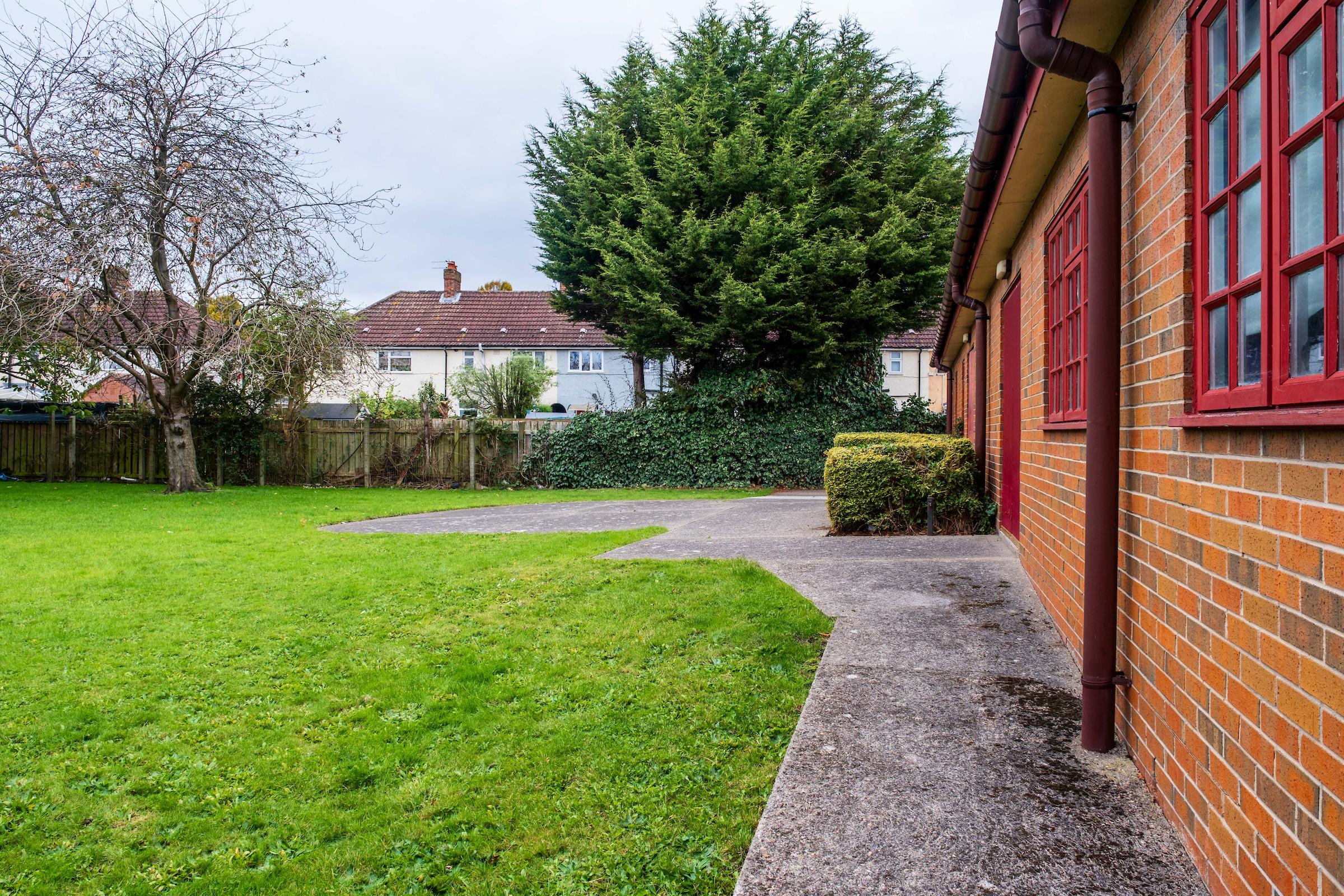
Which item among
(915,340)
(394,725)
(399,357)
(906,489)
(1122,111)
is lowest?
(394,725)

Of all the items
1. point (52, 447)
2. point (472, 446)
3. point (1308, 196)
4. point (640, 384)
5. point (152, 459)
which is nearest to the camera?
point (1308, 196)

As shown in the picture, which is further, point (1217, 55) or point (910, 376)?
point (910, 376)

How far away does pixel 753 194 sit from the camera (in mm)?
16797

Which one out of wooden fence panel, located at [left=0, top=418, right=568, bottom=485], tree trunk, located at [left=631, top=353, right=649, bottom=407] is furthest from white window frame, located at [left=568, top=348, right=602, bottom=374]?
wooden fence panel, located at [left=0, top=418, right=568, bottom=485]

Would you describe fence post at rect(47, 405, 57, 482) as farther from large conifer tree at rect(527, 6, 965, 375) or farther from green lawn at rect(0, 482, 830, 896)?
green lawn at rect(0, 482, 830, 896)

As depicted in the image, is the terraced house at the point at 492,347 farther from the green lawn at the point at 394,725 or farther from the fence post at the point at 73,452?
the green lawn at the point at 394,725


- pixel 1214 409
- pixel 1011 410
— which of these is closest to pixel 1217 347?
pixel 1214 409

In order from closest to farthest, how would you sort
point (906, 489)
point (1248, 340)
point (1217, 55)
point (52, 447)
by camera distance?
point (1248, 340), point (1217, 55), point (906, 489), point (52, 447)

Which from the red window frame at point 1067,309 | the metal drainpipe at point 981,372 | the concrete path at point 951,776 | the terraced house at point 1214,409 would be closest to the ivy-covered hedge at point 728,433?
the metal drainpipe at point 981,372

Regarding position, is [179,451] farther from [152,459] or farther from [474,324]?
[474,324]

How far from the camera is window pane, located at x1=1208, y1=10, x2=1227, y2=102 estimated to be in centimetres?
212

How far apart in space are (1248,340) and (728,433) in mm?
16505

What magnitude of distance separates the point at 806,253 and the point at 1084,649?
48.4ft

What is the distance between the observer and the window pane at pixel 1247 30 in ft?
6.29
